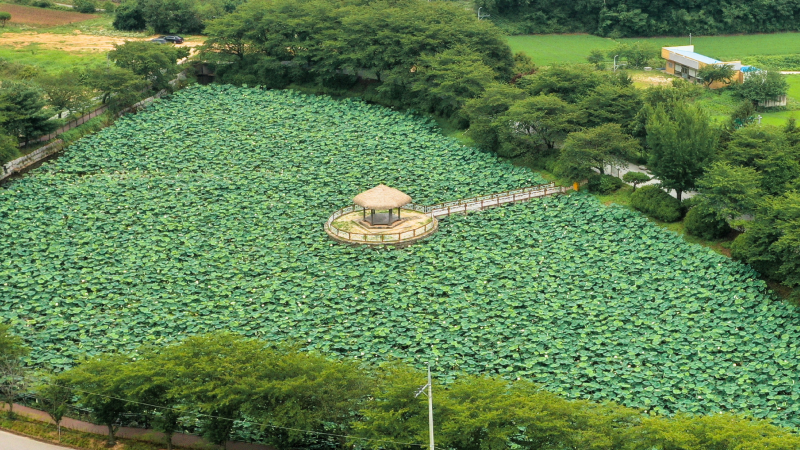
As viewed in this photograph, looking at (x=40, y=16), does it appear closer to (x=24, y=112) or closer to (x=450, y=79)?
(x=24, y=112)

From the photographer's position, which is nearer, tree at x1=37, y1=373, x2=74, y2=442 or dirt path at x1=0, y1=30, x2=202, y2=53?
tree at x1=37, y1=373, x2=74, y2=442

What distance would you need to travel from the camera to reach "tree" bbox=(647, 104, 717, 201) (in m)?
44.5

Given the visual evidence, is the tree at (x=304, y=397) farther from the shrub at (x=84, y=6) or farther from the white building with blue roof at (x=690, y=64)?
the shrub at (x=84, y=6)

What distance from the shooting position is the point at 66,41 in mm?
79750

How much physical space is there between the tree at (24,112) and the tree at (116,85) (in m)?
5.71

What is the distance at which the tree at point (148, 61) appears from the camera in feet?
212

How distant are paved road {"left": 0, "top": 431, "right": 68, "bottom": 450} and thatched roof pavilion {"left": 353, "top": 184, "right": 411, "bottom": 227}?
62.9 feet

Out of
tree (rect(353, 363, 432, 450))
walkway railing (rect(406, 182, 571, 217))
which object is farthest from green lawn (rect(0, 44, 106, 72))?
tree (rect(353, 363, 432, 450))

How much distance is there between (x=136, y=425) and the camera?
31953 mm

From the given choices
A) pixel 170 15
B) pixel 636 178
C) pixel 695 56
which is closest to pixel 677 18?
pixel 695 56

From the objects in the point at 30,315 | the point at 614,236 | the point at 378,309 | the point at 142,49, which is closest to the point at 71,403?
the point at 30,315

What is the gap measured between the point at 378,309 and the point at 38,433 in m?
13.9

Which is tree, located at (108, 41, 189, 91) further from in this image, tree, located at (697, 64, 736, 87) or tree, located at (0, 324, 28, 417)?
tree, located at (697, 64, 736, 87)

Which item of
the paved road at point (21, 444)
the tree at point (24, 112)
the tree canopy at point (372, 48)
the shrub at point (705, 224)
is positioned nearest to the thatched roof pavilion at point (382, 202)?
the shrub at point (705, 224)
